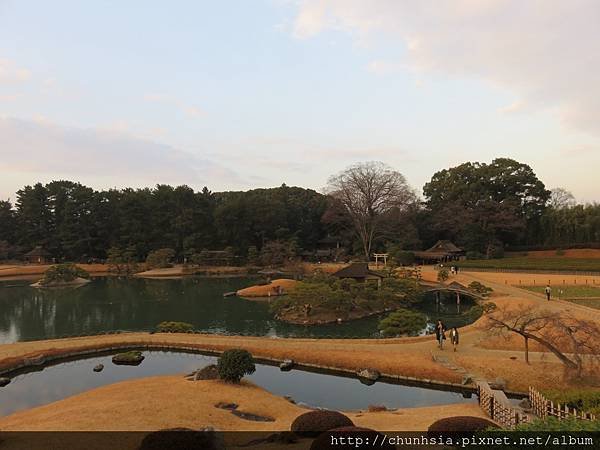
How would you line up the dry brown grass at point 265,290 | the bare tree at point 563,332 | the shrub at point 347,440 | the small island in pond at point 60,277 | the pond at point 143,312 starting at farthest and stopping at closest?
the small island in pond at point 60,277 → the dry brown grass at point 265,290 → the pond at point 143,312 → the bare tree at point 563,332 → the shrub at point 347,440

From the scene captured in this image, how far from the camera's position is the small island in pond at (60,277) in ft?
163

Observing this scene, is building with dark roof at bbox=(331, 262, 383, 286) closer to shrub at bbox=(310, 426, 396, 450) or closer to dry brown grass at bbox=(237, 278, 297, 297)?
dry brown grass at bbox=(237, 278, 297, 297)

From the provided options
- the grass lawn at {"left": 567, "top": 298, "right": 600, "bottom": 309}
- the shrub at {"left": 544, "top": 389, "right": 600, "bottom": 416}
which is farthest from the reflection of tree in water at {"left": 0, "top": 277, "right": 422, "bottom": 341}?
the shrub at {"left": 544, "top": 389, "right": 600, "bottom": 416}

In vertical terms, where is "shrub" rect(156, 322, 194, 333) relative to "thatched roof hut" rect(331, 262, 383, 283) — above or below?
below

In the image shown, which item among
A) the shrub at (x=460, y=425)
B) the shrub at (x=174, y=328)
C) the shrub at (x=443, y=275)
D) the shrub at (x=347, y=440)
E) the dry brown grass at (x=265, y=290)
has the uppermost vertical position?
the shrub at (x=443, y=275)

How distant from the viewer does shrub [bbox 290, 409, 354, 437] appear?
10.6m

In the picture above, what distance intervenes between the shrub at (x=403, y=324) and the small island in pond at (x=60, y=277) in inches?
1602

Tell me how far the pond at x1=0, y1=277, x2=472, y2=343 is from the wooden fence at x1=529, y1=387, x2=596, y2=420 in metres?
14.1

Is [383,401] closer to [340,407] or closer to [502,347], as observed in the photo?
[340,407]

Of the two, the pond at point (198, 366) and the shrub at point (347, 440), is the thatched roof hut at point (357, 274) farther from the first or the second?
the shrub at point (347, 440)

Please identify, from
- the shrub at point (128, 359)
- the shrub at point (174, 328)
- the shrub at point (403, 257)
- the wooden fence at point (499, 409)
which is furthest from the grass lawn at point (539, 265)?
the shrub at point (128, 359)

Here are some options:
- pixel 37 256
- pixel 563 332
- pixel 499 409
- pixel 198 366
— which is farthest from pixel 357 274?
pixel 37 256

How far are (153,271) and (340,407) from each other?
49.4 m

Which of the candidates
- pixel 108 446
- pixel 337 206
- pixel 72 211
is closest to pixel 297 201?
pixel 337 206
